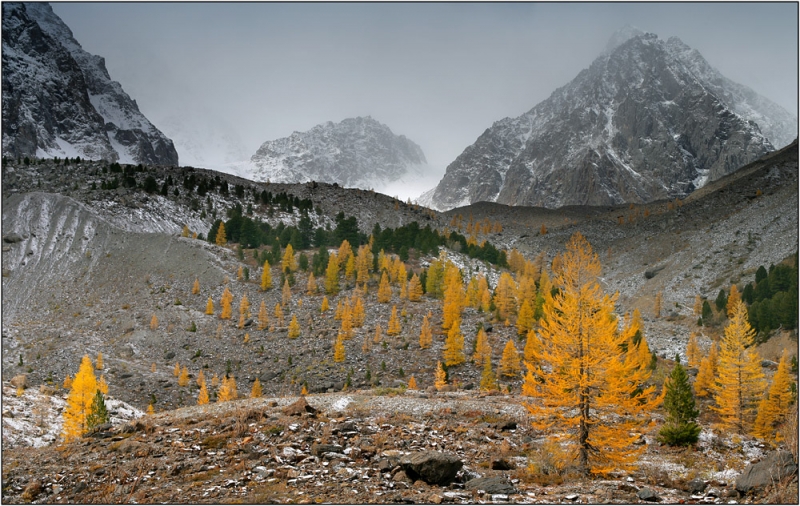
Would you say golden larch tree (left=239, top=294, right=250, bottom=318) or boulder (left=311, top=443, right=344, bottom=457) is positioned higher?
golden larch tree (left=239, top=294, right=250, bottom=318)

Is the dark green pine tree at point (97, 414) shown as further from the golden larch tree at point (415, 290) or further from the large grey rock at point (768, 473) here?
the golden larch tree at point (415, 290)

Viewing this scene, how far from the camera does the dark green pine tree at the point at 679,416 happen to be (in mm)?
18766

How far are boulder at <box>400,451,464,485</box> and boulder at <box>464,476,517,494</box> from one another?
50cm

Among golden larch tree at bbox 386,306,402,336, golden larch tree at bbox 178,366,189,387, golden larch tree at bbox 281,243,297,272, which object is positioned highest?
golden larch tree at bbox 281,243,297,272

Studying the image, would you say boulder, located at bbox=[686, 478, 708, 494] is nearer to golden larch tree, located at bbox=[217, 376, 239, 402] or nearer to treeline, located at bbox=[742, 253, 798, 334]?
golden larch tree, located at bbox=[217, 376, 239, 402]

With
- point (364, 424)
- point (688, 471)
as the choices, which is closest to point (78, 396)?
point (364, 424)

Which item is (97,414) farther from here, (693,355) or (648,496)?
(693,355)

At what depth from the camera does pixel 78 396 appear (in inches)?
1065

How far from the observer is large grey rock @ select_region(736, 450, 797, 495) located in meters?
10.7

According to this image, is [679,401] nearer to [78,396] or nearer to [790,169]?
[78,396]

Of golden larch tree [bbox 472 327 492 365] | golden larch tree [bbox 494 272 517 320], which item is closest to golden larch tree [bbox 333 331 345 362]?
golden larch tree [bbox 472 327 492 365]

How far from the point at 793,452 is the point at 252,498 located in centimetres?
1365

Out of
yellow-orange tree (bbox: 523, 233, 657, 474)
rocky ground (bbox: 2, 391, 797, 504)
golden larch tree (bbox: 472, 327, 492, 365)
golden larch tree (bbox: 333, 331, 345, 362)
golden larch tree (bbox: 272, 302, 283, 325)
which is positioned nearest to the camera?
rocky ground (bbox: 2, 391, 797, 504)

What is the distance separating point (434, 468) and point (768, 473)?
321 inches
